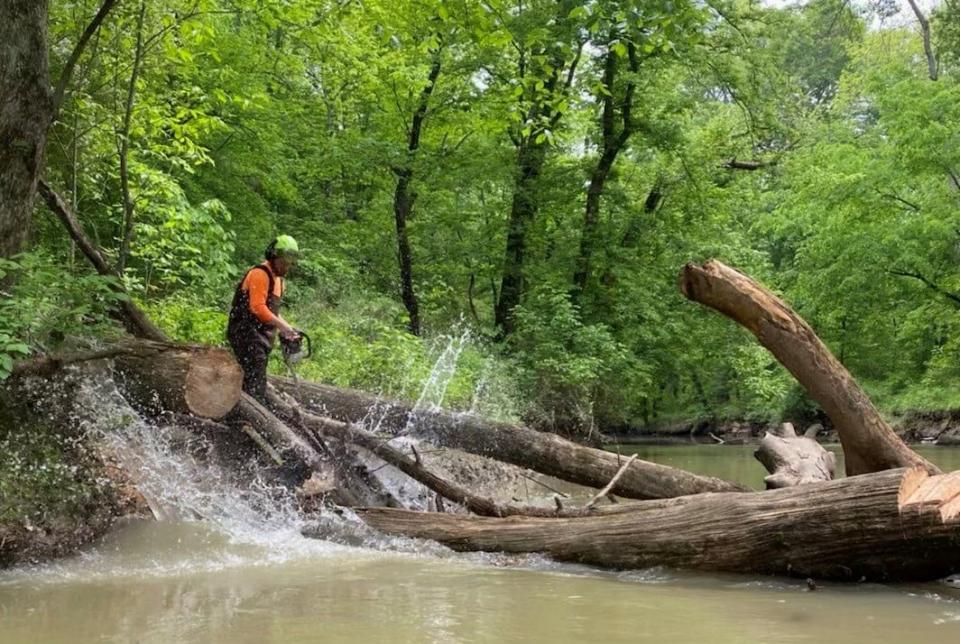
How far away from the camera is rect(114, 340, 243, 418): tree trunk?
7191mm

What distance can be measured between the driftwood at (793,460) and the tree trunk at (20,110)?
645 cm

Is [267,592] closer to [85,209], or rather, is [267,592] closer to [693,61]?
[85,209]

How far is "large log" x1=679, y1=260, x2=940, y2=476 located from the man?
385cm

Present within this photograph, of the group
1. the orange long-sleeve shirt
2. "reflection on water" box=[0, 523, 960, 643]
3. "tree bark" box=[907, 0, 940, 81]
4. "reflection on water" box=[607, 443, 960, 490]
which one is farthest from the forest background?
"reflection on water" box=[0, 523, 960, 643]

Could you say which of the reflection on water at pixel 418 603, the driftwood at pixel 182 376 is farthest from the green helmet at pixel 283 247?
the reflection on water at pixel 418 603

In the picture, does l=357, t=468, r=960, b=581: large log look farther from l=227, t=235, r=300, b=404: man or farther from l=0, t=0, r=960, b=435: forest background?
l=0, t=0, r=960, b=435: forest background

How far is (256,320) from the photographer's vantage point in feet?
26.3

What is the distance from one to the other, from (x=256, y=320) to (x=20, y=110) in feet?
8.43

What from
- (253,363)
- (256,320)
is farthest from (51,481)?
(256,320)

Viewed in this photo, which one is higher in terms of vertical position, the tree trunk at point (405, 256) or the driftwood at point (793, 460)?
the tree trunk at point (405, 256)

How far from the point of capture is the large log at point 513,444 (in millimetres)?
7883

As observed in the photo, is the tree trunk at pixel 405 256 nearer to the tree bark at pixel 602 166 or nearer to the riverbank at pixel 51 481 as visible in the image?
the tree bark at pixel 602 166

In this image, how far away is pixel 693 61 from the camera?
63.4 ft

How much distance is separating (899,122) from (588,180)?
9409 mm
